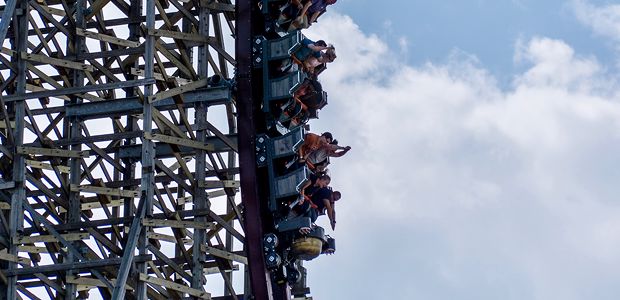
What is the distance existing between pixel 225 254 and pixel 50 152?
128 inches

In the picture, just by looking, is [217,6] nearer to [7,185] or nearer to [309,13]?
[309,13]

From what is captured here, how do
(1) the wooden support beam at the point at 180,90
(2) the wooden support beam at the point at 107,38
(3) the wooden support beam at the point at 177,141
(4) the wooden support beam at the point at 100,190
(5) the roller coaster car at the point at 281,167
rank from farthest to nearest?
(2) the wooden support beam at the point at 107,38, (4) the wooden support beam at the point at 100,190, (1) the wooden support beam at the point at 180,90, (3) the wooden support beam at the point at 177,141, (5) the roller coaster car at the point at 281,167

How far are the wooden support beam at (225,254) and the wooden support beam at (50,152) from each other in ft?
8.33

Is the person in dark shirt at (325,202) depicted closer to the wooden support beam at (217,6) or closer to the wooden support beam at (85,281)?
the wooden support beam at (85,281)

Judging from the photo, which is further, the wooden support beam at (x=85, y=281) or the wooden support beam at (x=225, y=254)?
the wooden support beam at (x=225, y=254)

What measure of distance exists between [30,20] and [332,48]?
17.5ft

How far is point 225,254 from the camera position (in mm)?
41062

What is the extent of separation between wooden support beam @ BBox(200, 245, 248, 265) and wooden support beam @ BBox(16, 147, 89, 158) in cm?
254

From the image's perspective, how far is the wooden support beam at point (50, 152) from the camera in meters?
40.4

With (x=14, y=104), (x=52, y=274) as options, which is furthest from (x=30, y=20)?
(x=52, y=274)

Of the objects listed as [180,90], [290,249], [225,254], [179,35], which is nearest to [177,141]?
[180,90]

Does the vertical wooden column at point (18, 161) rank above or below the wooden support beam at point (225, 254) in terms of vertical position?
above

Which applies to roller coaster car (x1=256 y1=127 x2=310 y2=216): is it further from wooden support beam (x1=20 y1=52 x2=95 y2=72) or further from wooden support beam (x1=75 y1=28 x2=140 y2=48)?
wooden support beam (x1=20 y1=52 x2=95 y2=72)

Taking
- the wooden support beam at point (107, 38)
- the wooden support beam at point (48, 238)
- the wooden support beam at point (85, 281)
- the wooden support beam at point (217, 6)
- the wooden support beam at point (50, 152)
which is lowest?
the wooden support beam at point (85, 281)
